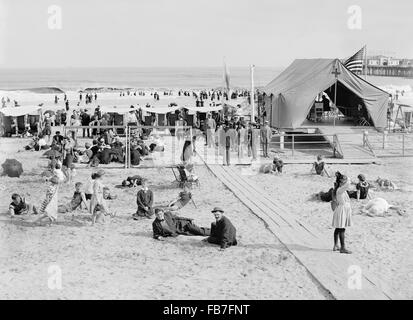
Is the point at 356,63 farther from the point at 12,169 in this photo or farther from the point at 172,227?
the point at 172,227

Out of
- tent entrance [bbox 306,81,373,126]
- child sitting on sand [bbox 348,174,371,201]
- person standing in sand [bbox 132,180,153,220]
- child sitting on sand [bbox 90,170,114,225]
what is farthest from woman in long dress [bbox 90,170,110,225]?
tent entrance [bbox 306,81,373,126]

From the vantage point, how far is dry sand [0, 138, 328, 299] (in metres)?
8.34

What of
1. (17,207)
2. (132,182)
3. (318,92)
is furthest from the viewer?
(318,92)

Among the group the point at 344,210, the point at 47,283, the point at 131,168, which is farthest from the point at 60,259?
the point at 131,168

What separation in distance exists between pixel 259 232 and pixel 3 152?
1384 centimetres

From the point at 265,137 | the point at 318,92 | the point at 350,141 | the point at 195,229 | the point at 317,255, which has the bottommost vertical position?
the point at 317,255

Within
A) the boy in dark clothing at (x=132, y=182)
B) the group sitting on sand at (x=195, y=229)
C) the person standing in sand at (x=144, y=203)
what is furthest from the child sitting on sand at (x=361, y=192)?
the boy in dark clothing at (x=132, y=182)

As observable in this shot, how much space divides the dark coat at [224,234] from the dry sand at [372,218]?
1.89 meters

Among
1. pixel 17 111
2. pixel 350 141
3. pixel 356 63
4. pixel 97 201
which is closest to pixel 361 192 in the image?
pixel 97 201

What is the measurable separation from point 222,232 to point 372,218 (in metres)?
3.73

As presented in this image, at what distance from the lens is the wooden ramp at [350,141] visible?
1978cm

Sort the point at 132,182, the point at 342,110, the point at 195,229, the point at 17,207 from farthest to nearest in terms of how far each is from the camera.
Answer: the point at 342,110 < the point at 132,182 < the point at 17,207 < the point at 195,229

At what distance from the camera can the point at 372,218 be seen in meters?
12.4
